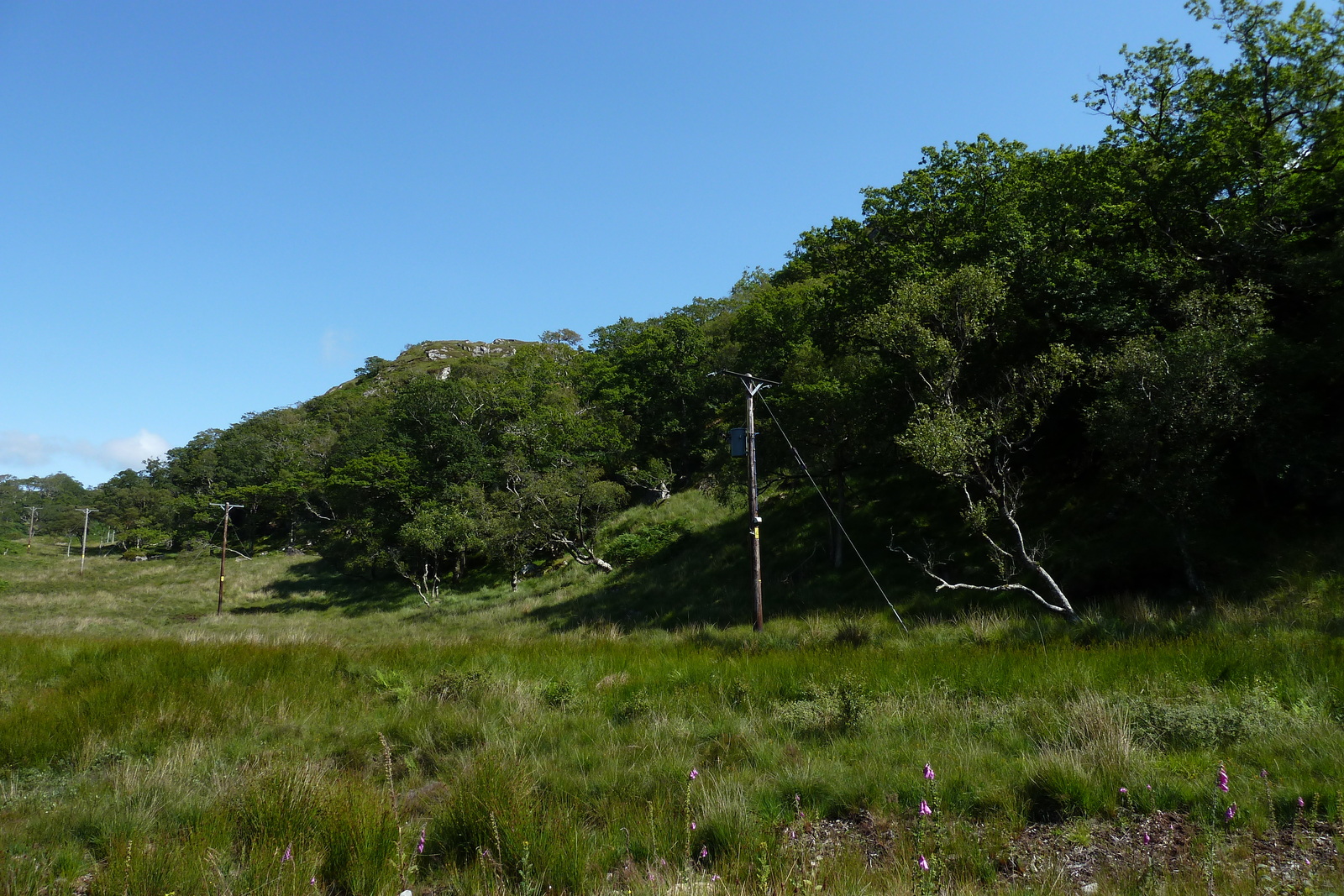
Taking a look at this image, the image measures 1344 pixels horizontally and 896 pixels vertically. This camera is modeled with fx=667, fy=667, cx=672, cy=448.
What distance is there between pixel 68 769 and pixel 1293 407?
67.1 feet

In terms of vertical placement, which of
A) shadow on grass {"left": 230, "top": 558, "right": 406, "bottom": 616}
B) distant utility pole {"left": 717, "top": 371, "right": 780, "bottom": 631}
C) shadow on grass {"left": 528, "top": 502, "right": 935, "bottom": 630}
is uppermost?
distant utility pole {"left": 717, "top": 371, "right": 780, "bottom": 631}

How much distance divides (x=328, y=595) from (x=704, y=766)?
50636 mm

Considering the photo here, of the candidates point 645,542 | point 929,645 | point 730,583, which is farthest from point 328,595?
point 929,645

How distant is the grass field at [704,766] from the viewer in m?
4.25

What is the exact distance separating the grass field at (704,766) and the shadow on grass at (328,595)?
34157 millimetres

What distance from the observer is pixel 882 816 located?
496 cm

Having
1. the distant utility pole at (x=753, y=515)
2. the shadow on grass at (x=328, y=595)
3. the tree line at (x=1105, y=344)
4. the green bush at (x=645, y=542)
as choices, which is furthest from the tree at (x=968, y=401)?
the shadow on grass at (x=328, y=595)

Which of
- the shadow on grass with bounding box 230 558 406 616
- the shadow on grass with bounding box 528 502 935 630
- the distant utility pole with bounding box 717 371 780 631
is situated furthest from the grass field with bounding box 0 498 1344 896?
the shadow on grass with bounding box 230 558 406 616

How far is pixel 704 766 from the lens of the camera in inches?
243

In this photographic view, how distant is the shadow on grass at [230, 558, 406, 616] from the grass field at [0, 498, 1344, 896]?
1345 inches

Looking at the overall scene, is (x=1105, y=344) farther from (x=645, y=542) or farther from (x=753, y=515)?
(x=645, y=542)

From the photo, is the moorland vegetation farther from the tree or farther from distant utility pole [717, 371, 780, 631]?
distant utility pole [717, 371, 780, 631]

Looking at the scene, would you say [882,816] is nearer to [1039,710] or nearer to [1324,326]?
[1039,710]

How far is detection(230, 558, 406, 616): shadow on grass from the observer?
146ft
